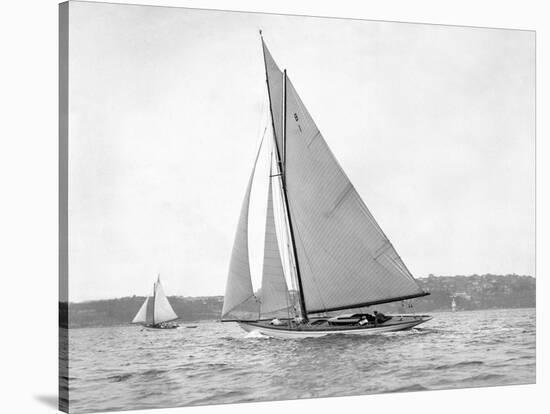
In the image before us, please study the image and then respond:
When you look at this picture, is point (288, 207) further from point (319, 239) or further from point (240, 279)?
point (240, 279)

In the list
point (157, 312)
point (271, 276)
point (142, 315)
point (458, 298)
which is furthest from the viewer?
point (458, 298)

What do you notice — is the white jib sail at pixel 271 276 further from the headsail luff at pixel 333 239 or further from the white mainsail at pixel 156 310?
the white mainsail at pixel 156 310

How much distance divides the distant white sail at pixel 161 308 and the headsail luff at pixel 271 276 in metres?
1.33

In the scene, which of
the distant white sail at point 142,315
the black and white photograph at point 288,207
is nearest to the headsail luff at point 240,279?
the black and white photograph at point 288,207

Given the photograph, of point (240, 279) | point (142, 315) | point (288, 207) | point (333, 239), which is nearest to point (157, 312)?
point (142, 315)

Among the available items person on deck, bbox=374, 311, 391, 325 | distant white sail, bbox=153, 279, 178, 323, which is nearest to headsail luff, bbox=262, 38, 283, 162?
distant white sail, bbox=153, 279, 178, 323

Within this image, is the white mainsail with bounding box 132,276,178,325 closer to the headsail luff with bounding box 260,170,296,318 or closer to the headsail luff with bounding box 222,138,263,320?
the headsail luff with bounding box 222,138,263,320

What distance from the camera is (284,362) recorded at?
38.8ft

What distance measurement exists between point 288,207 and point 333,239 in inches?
27.3

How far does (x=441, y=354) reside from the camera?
12516 mm

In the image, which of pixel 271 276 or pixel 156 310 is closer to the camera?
pixel 156 310

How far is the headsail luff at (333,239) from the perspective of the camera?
12508 millimetres

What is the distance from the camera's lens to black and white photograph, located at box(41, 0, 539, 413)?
10.9m

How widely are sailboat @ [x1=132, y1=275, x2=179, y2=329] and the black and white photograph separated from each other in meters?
0.04
